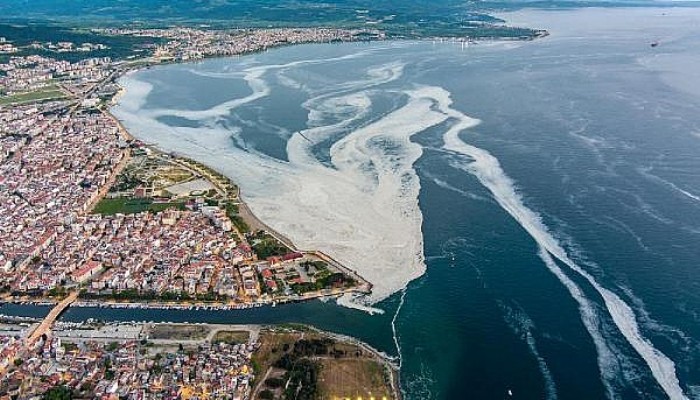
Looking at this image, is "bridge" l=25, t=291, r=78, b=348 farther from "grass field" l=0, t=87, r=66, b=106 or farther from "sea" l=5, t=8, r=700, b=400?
"grass field" l=0, t=87, r=66, b=106

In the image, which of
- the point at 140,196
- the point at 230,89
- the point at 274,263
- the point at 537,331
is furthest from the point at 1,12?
the point at 537,331

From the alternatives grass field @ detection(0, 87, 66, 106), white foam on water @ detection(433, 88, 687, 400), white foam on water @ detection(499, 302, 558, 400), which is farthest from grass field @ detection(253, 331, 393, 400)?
grass field @ detection(0, 87, 66, 106)

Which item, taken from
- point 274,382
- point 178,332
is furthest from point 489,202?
point 178,332

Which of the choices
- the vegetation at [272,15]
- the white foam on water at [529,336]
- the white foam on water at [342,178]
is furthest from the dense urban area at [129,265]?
the vegetation at [272,15]

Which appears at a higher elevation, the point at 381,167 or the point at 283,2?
the point at 283,2

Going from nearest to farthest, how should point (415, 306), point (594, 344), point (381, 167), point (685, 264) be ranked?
point (594, 344) → point (415, 306) → point (685, 264) → point (381, 167)

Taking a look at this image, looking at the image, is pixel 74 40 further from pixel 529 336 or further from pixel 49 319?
pixel 529 336

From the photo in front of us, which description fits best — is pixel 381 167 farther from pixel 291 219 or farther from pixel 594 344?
pixel 594 344
